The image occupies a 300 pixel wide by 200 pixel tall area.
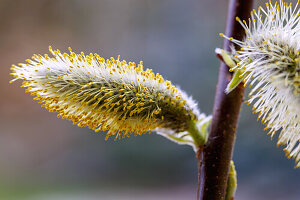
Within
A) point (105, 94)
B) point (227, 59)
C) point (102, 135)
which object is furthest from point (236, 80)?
point (102, 135)

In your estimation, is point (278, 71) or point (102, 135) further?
point (102, 135)

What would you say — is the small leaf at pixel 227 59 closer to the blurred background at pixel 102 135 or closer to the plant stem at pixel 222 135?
the plant stem at pixel 222 135

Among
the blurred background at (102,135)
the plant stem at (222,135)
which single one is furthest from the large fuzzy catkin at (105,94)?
the blurred background at (102,135)

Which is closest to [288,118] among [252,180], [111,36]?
[252,180]

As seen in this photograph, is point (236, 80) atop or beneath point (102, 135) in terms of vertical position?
beneath

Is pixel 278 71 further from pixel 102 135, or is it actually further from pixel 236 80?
pixel 102 135

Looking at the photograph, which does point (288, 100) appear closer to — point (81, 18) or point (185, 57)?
point (185, 57)

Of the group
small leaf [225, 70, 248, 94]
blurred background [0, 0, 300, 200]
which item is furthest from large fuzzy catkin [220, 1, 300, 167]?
blurred background [0, 0, 300, 200]
